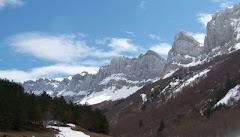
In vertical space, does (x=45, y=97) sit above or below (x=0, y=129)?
above

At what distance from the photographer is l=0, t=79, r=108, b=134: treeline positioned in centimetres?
6666

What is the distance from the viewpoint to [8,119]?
63.2m

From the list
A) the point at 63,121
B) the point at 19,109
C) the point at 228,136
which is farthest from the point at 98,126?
the point at 228,136

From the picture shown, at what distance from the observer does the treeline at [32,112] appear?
219 feet

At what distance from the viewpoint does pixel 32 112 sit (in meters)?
77.0

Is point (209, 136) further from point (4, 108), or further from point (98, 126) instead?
point (4, 108)

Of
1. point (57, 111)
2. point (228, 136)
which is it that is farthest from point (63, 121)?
point (228, 136)

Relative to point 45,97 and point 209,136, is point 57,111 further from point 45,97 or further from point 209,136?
point 209,136

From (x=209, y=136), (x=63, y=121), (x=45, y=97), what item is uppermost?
(x=45, y=97)

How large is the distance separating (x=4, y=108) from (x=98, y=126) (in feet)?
190

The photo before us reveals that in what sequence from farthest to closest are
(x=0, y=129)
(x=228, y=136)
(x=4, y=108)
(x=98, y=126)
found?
(x=228, y=136), (x=98, y=126), (x=4, y=108), (x=0, y=129)

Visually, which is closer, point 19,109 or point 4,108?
point 4,108

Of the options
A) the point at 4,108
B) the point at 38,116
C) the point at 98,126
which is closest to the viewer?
the point at 4,108

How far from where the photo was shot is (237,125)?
187250mm
